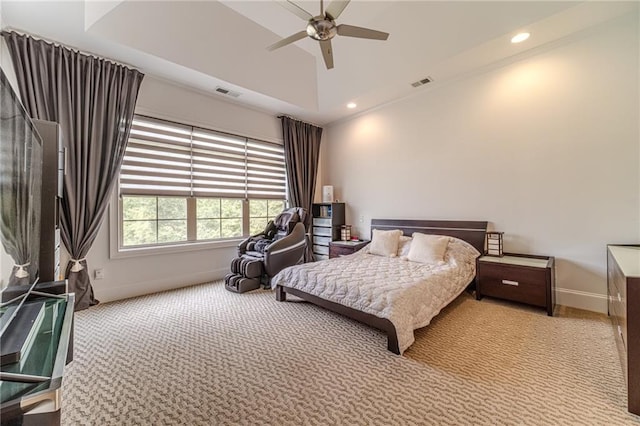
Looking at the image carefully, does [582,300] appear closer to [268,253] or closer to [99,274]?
[268,253]

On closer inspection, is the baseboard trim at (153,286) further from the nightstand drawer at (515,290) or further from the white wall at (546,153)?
the nightstand drawer at (515,290)

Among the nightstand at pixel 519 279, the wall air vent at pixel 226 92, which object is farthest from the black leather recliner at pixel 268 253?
the nightstand at pixel 519 279

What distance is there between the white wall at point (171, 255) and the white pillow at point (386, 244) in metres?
2.41

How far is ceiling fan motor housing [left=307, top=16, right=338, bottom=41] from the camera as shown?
85.8 inches

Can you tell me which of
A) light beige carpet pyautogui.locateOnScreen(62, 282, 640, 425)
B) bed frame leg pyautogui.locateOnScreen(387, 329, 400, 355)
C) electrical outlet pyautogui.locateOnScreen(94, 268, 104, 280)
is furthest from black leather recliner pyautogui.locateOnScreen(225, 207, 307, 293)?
bed frame leg pyautogui.locateOnScreen(387, 329, 400, 355)

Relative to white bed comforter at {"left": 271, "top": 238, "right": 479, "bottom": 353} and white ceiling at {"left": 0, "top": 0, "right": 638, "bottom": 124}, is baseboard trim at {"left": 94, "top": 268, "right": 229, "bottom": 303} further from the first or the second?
white ceiling at {"left": 0, "top": 0, "right": 638, "bottom": 124}

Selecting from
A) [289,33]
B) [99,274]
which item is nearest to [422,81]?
[289,33]

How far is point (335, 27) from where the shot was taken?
2270mm

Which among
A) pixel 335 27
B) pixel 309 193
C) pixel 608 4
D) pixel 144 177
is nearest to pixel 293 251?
pixel 309 193

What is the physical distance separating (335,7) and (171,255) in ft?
12.0

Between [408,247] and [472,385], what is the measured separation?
85.8 inches

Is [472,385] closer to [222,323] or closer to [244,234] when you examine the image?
[222,323]

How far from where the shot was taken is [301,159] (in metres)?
5.33

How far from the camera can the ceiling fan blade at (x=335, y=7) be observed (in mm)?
2033
